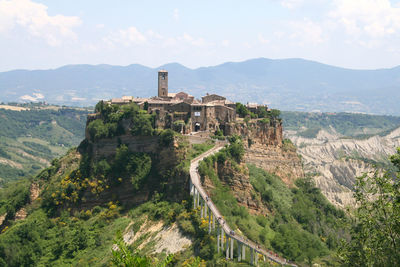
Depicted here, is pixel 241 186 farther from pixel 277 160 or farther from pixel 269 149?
pixel 277 160

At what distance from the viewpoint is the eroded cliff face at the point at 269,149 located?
2295 inches

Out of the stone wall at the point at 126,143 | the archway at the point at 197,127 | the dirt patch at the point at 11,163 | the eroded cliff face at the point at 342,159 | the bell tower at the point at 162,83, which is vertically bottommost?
the dirt patch at the point at 11,163

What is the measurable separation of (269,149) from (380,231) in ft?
135

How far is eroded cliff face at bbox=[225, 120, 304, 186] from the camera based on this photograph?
58.3 meters

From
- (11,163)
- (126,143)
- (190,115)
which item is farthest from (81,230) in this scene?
(11,163)

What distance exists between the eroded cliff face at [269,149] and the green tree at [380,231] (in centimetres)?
3511

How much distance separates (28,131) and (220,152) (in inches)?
6685

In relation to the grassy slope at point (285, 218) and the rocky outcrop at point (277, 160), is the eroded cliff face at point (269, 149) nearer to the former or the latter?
the rocky outcrop at point (277, 160)

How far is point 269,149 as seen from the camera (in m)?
61.6

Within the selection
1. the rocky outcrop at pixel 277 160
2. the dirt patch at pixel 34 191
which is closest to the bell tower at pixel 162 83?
the rocky outcrop at pixel 277 160

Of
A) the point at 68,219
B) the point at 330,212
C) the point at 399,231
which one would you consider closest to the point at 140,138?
the point at 68,219

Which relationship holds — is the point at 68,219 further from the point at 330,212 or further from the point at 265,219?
the point at 330,212

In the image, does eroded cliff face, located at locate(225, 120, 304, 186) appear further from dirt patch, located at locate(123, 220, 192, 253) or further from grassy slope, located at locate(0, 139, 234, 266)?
dirt patch, located at locate(123, 220, 192, 253)

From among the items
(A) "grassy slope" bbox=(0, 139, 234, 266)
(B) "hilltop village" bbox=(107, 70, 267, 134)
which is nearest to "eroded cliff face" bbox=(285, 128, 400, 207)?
(B) "hilltop village" bbox=(107, 70, 267, 134)
